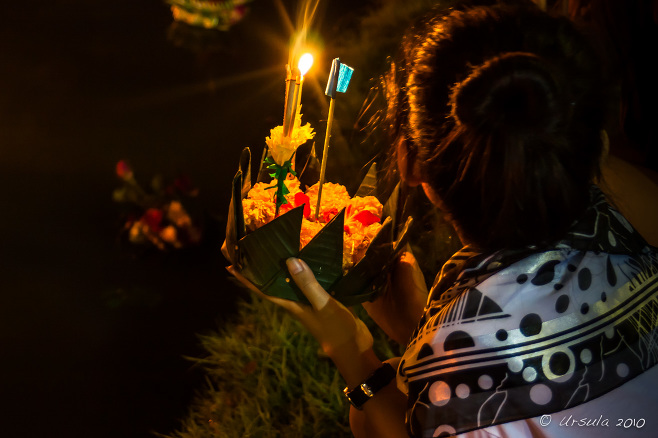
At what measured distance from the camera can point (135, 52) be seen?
3363 millimetres

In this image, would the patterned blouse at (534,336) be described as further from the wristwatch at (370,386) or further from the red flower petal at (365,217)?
the red flower petal at (365,217)

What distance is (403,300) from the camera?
123 cm

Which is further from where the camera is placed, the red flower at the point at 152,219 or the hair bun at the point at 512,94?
the red flower at the point at 152,219

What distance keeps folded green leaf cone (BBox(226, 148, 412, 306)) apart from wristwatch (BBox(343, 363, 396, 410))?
153 millimetres

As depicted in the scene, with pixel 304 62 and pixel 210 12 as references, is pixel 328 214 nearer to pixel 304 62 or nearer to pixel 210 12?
pixel 304 62

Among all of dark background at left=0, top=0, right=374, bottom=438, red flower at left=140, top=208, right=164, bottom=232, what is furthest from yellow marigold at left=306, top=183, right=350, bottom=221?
red flower at left=140, top=208, right=164, bottom=232

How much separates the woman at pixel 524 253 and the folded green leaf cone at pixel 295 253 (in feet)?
0.62

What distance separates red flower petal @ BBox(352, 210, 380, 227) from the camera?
1.17 m

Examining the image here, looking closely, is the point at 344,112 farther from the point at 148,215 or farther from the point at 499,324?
the point at 499,324

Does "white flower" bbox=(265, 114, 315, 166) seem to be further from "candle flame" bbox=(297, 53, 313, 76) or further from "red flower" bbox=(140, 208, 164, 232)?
"red flower" bbox=(140, 208, 164, 232)

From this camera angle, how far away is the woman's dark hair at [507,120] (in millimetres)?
776

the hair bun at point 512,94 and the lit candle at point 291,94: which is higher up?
the lit candle at point 291,94

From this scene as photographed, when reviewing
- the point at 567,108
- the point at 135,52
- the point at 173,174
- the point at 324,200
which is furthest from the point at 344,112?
the point at 135,52

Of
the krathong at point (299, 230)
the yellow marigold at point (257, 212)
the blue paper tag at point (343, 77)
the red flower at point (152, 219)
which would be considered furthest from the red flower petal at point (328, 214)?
the red flower at point (152, 219)
